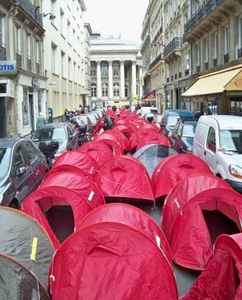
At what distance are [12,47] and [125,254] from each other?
23893 millimetres

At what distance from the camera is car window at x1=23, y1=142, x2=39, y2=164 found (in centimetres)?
1046

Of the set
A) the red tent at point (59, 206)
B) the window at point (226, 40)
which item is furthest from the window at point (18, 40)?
the red tent at point (59, 206)

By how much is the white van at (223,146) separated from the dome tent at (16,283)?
22.2 feet

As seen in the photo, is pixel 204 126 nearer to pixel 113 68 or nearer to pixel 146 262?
pixel 146 262

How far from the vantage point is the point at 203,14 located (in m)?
32.7

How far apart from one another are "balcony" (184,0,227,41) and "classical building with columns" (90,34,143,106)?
8294cm

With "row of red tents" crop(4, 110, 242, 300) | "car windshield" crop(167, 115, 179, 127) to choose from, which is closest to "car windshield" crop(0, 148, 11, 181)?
"row of red tents" crop(4, 110, 242, 300)

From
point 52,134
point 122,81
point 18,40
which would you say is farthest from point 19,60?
point 122,81

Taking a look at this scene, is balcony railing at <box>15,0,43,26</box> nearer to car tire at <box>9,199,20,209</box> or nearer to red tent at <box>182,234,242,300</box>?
car tire at <box>9,199,20,209</box>

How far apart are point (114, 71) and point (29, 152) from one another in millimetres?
117585

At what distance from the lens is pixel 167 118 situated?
26.4 metres

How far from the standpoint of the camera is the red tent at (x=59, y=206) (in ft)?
25.8

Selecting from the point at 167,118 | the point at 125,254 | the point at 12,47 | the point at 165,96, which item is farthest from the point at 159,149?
the point at 165,96

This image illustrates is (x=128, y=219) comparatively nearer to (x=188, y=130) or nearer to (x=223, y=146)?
(x=223, y=146)
